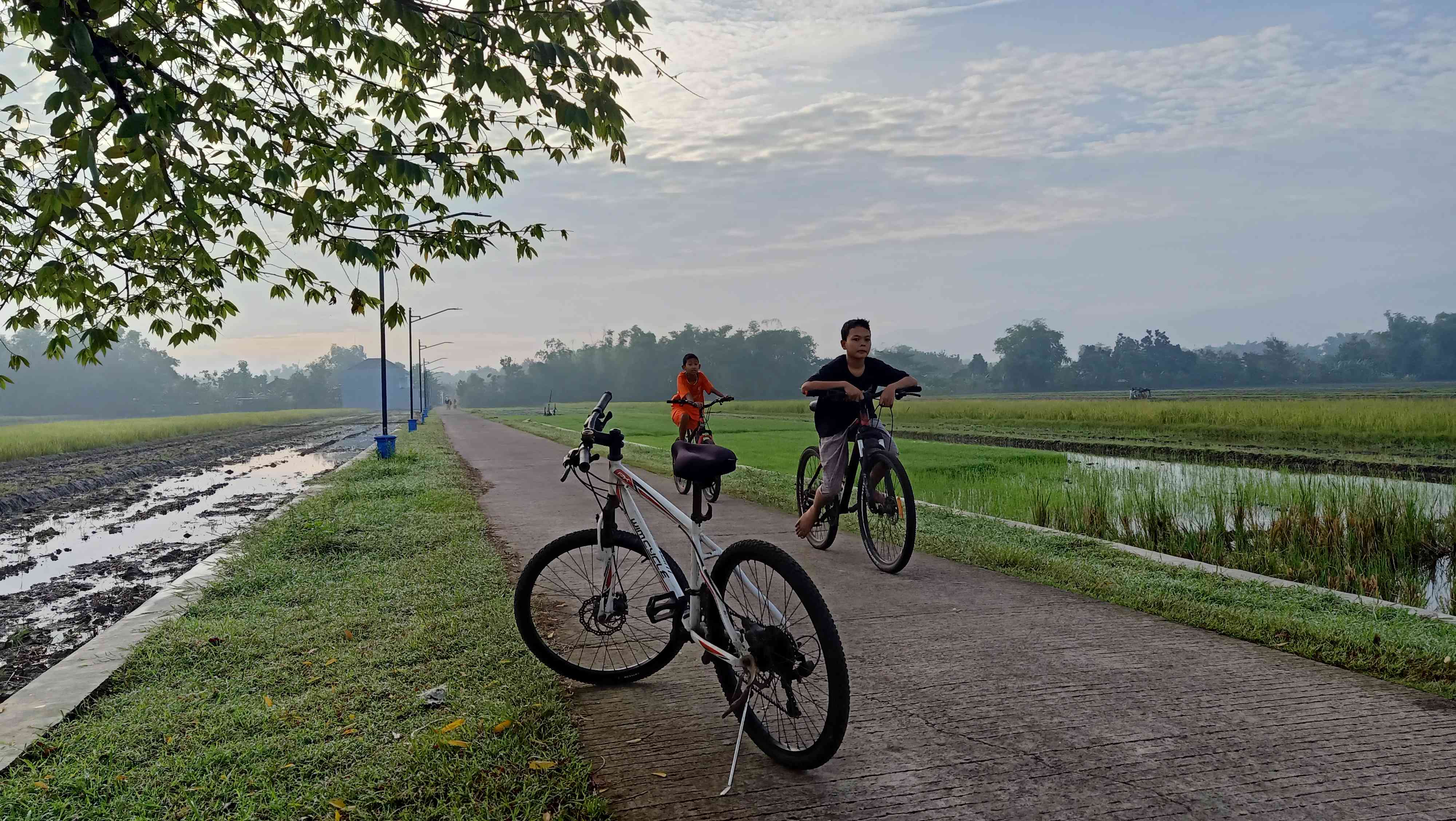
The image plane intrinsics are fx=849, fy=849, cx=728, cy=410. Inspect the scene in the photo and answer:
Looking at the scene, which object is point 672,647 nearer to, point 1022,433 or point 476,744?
point 476,744

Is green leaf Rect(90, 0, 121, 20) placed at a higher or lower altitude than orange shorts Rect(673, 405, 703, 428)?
higher

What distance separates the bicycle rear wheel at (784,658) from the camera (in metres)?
2.84

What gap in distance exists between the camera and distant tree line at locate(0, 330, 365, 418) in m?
Result: 136

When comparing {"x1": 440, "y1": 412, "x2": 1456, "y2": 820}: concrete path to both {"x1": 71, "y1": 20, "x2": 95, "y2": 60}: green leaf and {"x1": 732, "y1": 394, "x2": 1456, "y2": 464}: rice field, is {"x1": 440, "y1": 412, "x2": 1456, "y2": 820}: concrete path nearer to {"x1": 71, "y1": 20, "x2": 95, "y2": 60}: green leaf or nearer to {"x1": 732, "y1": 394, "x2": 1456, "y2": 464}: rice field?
{"x1": 71, "y1": 20, "x2": 95, "y2": 60}: green leaf

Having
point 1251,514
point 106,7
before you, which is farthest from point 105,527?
point 1251,514

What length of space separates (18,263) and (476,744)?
5.11 m

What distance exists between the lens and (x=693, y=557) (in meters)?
3.33

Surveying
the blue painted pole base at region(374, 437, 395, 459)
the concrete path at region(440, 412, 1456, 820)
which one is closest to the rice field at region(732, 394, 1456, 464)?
the concrete path at region(440, 412, 1456, 820)

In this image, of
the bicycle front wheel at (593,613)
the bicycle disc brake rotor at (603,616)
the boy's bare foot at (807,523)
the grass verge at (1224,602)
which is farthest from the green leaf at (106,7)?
the grass verge at (1224,602)

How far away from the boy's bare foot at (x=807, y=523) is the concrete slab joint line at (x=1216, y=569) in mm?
2523

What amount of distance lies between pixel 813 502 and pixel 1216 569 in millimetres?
2992

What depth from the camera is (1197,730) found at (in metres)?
3.26

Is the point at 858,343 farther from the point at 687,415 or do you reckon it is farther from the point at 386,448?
the point at 386,448

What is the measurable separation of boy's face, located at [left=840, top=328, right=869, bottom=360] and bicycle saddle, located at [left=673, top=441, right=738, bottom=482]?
9.66 ft
